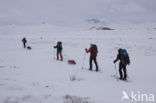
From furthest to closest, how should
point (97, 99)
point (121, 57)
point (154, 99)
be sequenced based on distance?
point (121, 57)
point (154, 99)
point (97, 99)

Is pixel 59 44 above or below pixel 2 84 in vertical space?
above

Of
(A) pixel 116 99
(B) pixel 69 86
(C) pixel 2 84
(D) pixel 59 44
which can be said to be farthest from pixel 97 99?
(D) pixel 59 44

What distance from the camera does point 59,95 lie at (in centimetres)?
477

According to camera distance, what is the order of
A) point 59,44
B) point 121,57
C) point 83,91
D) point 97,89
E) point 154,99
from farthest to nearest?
1. point 59,44
2. point 121,57
3. point 97,89
4. point 83,91
5. point 154,99

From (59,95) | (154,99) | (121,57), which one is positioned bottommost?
(154,99)

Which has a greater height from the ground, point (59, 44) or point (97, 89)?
point (59, 44)

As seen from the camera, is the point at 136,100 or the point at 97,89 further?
the point at 97,89

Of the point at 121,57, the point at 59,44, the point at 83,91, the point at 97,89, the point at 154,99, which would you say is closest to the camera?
the point at 154,99

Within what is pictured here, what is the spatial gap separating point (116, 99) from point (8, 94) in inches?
148

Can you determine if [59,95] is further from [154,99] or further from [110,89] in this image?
[154,99]

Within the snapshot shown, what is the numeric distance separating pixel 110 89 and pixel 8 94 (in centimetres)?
401

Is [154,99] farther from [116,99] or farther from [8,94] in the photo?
[8,94]

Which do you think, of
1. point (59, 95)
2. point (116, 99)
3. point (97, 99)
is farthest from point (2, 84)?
point (116, 99)

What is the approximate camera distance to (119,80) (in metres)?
7.48
